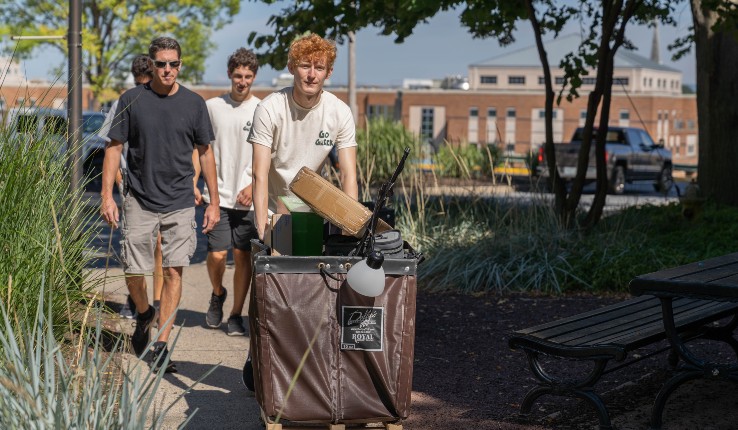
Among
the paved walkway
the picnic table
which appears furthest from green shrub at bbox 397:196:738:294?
the picnic table

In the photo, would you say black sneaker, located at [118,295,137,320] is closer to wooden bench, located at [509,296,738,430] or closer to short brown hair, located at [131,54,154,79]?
short brown hair, located at [131,54,154,79]

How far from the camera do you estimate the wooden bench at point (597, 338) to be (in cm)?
502

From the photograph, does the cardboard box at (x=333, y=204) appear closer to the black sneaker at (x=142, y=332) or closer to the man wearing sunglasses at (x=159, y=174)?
the man wearing sunglasses at (x=159, y=174)

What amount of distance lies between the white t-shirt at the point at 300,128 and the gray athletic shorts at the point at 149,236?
4.23 feet

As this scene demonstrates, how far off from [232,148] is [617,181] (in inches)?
754

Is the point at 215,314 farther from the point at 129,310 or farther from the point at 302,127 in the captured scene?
the point at 302,127

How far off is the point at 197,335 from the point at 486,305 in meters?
2.49

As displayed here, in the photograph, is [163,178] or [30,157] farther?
[163,178]

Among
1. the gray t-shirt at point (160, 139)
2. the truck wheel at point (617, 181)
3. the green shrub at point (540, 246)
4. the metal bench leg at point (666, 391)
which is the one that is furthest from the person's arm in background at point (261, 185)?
the truck wheel at point (617, 181)

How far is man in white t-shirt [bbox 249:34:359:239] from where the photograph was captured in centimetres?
543

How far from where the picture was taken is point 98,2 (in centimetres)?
3048

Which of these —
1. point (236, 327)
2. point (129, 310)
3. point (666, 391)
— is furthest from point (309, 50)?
point (129, 310)

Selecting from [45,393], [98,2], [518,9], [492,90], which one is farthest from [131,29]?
[492,90]

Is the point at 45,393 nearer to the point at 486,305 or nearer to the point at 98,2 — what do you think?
the point at 486,305
